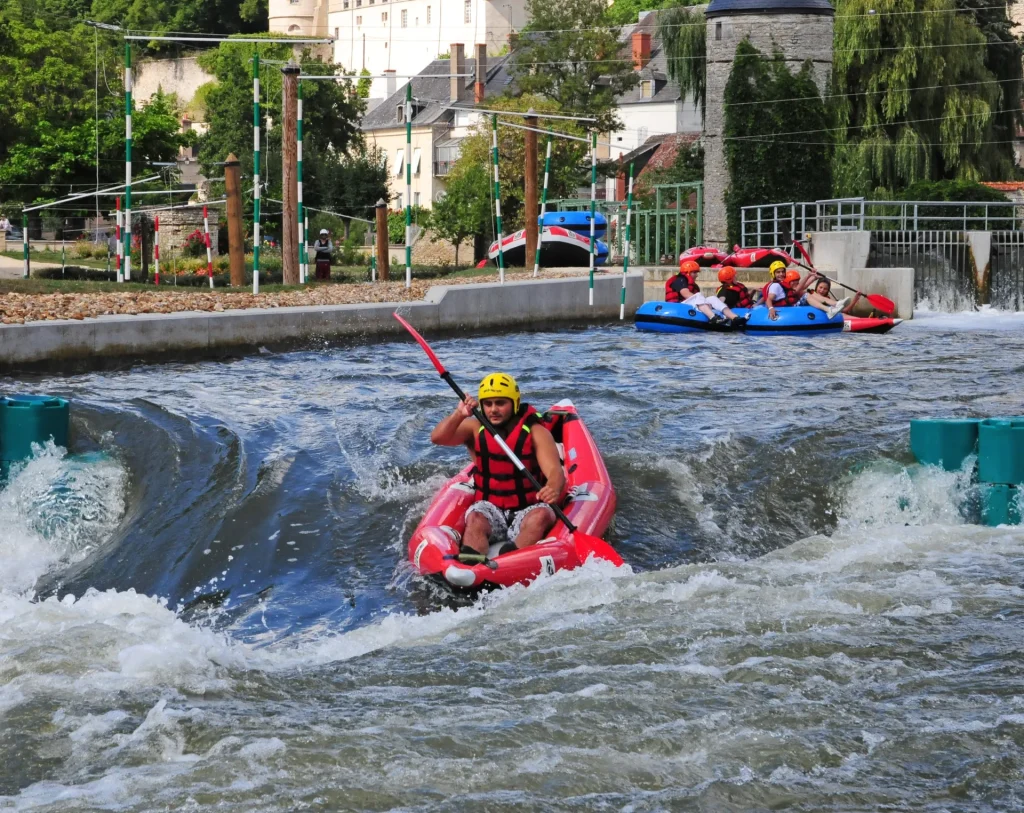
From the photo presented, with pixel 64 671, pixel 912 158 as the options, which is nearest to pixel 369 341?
pixel 64 671

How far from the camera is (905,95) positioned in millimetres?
33469

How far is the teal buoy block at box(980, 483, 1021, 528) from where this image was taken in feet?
31.3

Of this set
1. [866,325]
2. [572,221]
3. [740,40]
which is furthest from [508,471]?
[740,40]

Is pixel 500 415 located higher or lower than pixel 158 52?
lower

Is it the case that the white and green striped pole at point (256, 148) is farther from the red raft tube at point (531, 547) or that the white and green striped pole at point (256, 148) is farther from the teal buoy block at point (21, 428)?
the red raft tube at point (531, 547)

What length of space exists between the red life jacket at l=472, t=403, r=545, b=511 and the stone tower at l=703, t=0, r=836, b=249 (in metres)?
25.0

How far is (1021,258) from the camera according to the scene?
88.1 ft

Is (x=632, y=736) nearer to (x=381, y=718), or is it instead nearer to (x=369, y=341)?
(x=381, y=718)

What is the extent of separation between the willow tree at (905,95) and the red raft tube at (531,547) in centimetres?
2515

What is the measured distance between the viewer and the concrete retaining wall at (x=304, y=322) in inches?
569

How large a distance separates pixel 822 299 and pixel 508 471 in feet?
44.6

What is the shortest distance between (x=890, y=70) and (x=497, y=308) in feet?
58.3

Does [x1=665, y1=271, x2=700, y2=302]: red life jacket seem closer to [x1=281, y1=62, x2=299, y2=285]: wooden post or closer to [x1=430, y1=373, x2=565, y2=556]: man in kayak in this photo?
[x1=281, y1=62, x2=299, y2=285]: wooden post

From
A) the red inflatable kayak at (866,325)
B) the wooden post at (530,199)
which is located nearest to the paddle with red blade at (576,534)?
the red inflatable kayak at (866,325)
